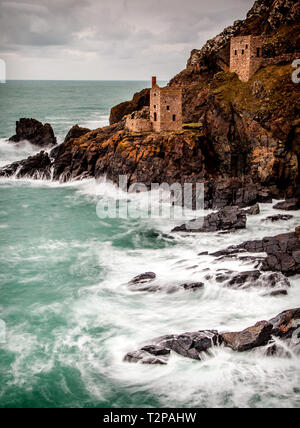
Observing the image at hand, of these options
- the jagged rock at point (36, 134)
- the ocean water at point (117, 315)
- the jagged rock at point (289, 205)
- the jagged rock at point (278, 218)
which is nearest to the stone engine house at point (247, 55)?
the jagged rock at point (289, 205)

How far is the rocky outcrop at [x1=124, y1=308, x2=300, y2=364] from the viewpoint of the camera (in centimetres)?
1466

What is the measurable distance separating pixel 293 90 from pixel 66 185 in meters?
24.0

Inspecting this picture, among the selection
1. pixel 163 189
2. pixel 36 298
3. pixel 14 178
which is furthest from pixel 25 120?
pixel 36 298

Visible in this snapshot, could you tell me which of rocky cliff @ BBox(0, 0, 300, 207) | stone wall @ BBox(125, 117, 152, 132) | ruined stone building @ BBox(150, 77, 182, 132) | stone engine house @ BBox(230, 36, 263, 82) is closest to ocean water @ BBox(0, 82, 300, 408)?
rocky cliff @ BBox(0, 0, 300, 207)

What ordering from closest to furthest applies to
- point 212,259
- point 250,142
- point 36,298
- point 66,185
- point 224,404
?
point 224,404, point 36,298, point 212,259, point 250,142, point 66,185

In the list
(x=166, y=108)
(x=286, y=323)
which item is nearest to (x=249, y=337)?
(x=286, y=323)

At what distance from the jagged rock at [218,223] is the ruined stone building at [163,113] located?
13.0m

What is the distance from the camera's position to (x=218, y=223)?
2753 centimetres

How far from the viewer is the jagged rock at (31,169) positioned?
4491cm

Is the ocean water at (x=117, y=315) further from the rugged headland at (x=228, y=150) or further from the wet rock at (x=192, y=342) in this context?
the rugged headland at (x=228, y=150)

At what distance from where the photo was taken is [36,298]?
64.9 ft

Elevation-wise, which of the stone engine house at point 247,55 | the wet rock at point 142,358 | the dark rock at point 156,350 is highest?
the stone engine house at point 247,55

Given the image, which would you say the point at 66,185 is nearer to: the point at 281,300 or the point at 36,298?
the point at 36,298

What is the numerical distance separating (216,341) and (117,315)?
487cm
